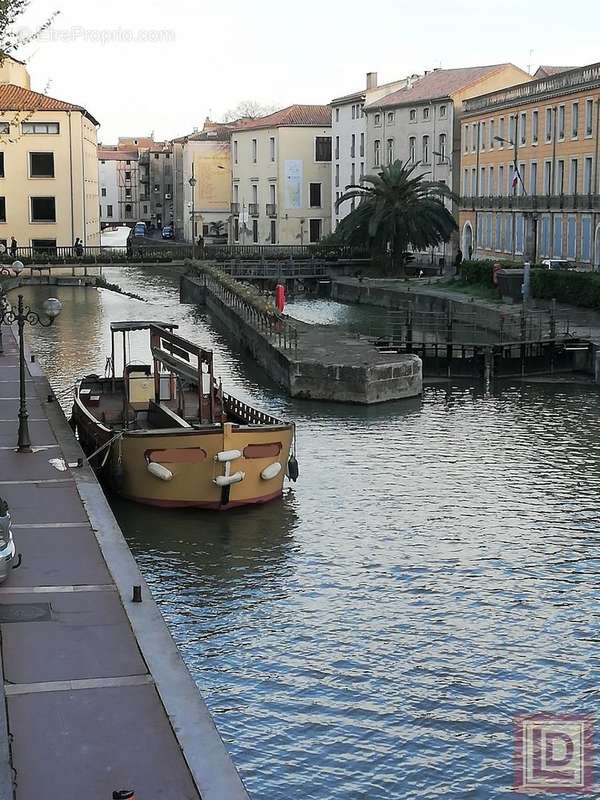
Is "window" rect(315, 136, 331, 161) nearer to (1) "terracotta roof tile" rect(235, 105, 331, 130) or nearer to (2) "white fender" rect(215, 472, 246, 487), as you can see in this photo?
(1) "terracotta roof tile" rect(235, 105, 331, 130)

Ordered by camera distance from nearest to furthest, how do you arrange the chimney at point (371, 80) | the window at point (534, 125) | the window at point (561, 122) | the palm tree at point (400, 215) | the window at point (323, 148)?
the window at point (561, 122) → the window at point (534, 125) → the palm tree at point (400, 215) → the chimney at point (371, 80) → the window at point (323, 148)

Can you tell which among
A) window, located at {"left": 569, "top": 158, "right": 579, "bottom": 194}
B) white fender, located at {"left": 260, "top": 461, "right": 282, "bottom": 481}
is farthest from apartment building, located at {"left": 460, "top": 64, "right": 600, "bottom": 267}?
white fender, located at {"left": 260, "top": 461, "right": 282, "bottom": 481}

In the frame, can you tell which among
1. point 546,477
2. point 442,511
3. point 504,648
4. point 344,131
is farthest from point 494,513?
point 344,131

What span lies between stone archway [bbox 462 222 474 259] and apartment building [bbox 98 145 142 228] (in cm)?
10615

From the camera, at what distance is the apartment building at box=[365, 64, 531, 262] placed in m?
76.0

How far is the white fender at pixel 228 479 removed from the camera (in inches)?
805

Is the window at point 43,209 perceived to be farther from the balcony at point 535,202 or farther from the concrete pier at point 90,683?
the concrete pier at point 90,683

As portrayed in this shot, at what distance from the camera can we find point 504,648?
14.9 m

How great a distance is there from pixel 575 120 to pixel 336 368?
92.8 feet

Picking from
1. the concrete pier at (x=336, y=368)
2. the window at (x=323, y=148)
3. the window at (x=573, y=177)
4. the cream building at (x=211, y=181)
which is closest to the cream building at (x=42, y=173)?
the window at (x=323, y=148)

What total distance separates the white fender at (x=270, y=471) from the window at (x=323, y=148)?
Result: 257 ft

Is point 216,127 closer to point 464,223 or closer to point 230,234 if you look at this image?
point 230,234

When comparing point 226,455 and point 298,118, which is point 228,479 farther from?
point 298,118

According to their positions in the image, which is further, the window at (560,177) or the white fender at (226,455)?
the window at (560,177)
